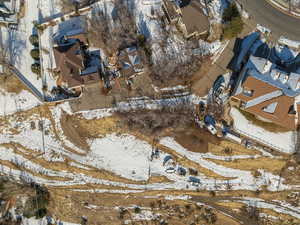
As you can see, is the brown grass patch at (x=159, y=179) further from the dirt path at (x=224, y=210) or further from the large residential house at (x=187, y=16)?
the large residential house at (x=187, y=16)

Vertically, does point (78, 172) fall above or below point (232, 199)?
above

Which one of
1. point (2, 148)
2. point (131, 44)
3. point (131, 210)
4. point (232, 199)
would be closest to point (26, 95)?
point (2, 148)

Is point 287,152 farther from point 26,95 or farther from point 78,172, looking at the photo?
point 26,95

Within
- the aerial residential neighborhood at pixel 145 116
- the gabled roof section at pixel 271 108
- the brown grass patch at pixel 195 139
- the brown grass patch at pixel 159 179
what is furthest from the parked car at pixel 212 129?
the brown grass patch at pixel 159 179

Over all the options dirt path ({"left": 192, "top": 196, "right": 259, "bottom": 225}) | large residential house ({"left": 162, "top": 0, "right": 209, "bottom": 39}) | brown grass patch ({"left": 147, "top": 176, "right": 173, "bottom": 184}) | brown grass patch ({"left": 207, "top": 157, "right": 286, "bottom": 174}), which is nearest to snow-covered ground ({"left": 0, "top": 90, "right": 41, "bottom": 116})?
brown grass patch ({"left": 147, "top": 176, "right": 173, "bottom": 184})

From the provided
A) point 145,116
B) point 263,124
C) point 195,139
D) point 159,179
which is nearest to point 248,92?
point 263,124
